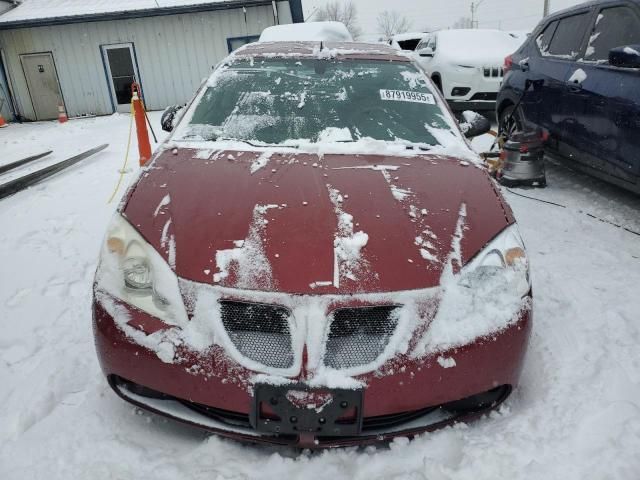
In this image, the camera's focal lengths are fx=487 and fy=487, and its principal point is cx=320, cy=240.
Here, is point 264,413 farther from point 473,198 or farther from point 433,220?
point 473,198

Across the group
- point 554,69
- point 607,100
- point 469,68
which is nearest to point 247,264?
point 607,100

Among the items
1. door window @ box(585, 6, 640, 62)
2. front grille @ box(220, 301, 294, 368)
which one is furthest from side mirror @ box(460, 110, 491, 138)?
front grille @ box(220, 301, 294, 368)

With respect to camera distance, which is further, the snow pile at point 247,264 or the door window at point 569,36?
the door window at point 569,36

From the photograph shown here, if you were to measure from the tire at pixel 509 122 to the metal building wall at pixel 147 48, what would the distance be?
9184 mm

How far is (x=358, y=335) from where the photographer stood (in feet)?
5.56

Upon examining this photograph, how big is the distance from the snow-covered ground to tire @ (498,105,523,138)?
2222 millimetres

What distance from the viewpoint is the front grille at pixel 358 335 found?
165 cm

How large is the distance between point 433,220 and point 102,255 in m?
1.36

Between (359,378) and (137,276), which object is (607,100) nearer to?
(359,378)

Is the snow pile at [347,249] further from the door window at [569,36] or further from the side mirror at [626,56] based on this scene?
the door window at [569,36]

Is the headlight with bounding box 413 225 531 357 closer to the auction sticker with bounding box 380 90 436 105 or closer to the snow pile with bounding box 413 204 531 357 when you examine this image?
the snow pile with bounding box 413 204 531 357

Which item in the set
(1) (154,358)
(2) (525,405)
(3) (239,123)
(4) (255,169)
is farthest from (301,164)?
(2) (525,405)

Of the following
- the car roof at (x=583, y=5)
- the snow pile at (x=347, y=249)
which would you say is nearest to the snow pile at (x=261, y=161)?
the snow pile at (x=347, y=249)

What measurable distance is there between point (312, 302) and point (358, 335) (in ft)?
0.66
